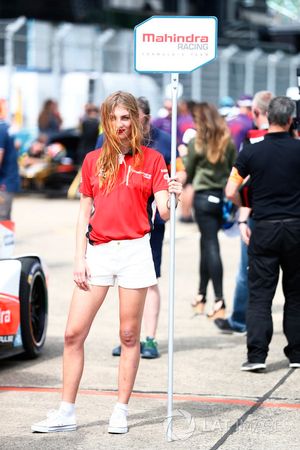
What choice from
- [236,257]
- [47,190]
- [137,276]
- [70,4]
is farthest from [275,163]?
[70,4]

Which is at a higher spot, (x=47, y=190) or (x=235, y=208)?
(x=235, y=208)

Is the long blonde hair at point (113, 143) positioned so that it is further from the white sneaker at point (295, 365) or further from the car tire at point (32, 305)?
the white sneaker at point (295, 365)

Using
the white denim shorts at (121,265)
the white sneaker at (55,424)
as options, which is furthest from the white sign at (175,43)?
the white sneaker at (55,424)

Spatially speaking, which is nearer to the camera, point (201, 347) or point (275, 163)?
point (275, 163)

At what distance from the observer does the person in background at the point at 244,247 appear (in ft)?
27.5

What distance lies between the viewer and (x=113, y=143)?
605 cm

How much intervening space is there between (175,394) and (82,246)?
58.0 inches

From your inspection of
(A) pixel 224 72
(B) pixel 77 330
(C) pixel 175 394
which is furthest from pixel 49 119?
(B) pixel 77 330

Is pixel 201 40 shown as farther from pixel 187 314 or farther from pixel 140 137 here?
pixel 187 314

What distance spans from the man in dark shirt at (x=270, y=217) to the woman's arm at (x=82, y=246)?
178 cm

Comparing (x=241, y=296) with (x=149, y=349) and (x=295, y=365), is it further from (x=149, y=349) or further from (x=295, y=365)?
(x=295, y=365)

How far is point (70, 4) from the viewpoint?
36.0 m

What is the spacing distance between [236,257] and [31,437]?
833 cm

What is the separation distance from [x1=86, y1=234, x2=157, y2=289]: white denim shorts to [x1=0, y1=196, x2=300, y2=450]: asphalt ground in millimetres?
794
